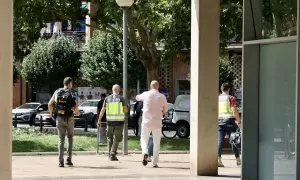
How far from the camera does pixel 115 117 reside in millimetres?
15547

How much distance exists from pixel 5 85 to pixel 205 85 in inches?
161

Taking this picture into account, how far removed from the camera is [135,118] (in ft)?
86.2

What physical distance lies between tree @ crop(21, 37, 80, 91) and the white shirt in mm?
35634

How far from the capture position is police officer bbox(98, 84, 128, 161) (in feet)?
50.9

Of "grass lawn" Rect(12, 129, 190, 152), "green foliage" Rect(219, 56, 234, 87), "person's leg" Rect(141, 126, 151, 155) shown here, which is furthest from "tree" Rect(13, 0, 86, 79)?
"green foliage" Rect(219, 56, 234, 87)

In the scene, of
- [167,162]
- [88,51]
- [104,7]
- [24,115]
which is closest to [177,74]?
[88,51]

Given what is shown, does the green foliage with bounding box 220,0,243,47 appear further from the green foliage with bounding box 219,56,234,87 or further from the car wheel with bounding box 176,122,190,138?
the green foliage with bounding box 219,56,234,87

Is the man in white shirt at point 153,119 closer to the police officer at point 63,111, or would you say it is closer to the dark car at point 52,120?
the police officer at point 63,111

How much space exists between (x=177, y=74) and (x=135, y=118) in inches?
927

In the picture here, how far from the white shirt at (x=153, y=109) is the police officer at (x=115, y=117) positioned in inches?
56.1

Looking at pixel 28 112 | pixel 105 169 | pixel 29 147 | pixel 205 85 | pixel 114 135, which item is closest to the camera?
pixel 205 85

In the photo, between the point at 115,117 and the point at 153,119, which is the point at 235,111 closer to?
the point at 153,119

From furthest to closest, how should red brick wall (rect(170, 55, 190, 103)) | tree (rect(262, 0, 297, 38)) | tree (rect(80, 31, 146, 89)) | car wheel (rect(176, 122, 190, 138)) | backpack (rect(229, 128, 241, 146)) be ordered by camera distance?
red brick wall (rect(170, 55, 190, 103))
tree (rect(80, 31, 146, 89))
car wheel (rect(176, 122, 190, 138))
backpack (rect(229, 128, 241, 146))
tree (rect(262, 0, 297, 38))

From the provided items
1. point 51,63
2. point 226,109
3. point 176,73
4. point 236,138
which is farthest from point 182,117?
point 51,63
